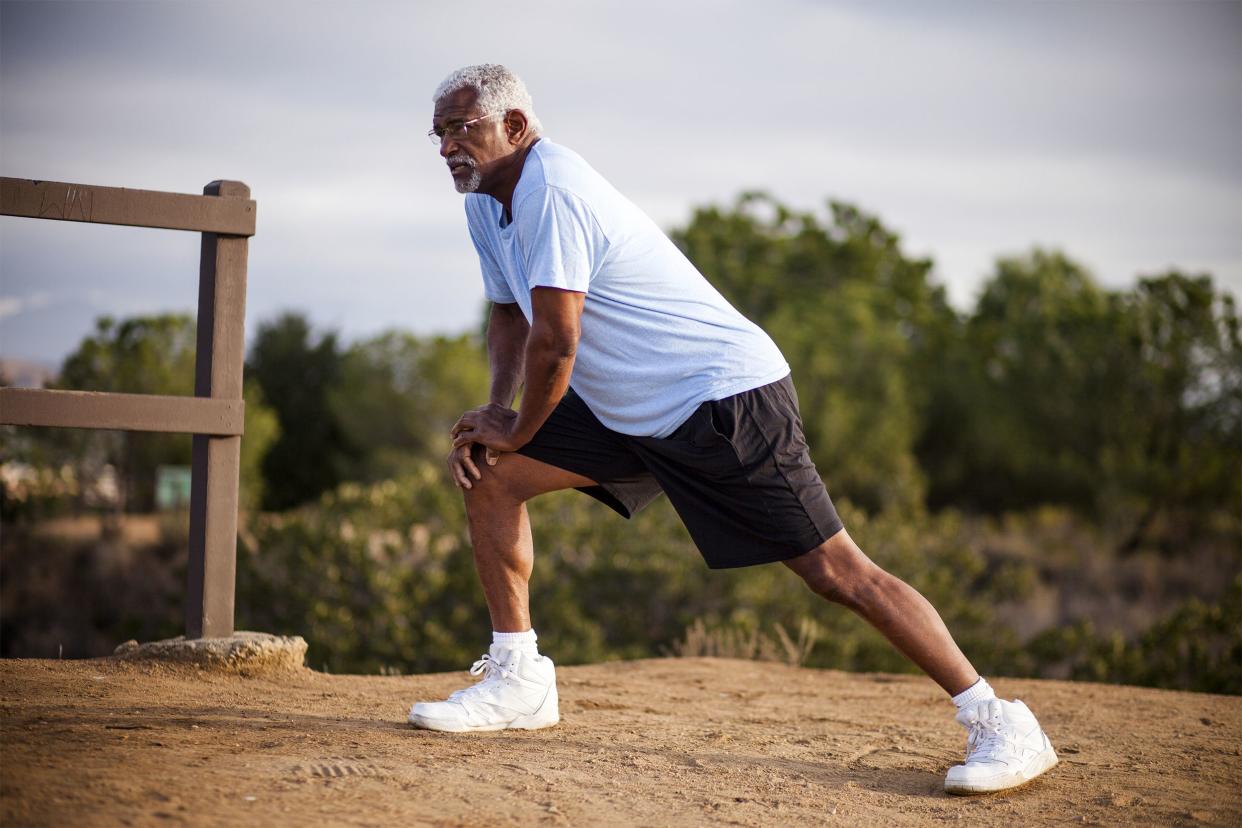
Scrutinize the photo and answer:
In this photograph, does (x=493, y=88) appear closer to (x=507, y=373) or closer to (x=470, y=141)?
(x=470, y=141)

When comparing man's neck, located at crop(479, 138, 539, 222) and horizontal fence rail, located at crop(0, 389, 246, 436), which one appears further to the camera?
horizontal fence rail, located at crop(0, 389, 246, 436)

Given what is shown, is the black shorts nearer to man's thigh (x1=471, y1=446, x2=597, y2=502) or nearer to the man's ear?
man's thigh (x1=471, y1=446, x2=597, y2=502)

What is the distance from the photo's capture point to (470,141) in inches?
149

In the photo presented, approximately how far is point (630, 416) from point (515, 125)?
3.25 feet

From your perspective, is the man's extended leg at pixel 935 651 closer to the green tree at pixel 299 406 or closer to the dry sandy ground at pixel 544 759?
the dry sandy ground at pixel 544 759

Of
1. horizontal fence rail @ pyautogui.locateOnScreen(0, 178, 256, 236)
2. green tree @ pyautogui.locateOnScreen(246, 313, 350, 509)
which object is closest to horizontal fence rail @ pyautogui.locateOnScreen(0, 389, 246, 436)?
horizontal fence rail @ pyautogui.locateOnScreen(0, 178, 256, 236)

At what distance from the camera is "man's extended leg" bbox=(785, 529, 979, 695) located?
362cm

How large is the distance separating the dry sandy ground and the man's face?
1.78m

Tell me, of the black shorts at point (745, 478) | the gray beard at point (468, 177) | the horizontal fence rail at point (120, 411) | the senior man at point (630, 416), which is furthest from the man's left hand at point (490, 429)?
the horizontal fence rail at point (120, 411)

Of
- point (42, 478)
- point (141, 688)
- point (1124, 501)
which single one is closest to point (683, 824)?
point (141, 688)

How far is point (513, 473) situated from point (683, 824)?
4.26 ft

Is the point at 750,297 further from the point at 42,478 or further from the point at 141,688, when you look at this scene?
the point at 141,688

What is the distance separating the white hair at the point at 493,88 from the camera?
378 centimetres

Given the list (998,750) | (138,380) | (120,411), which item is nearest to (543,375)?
(998,750)
